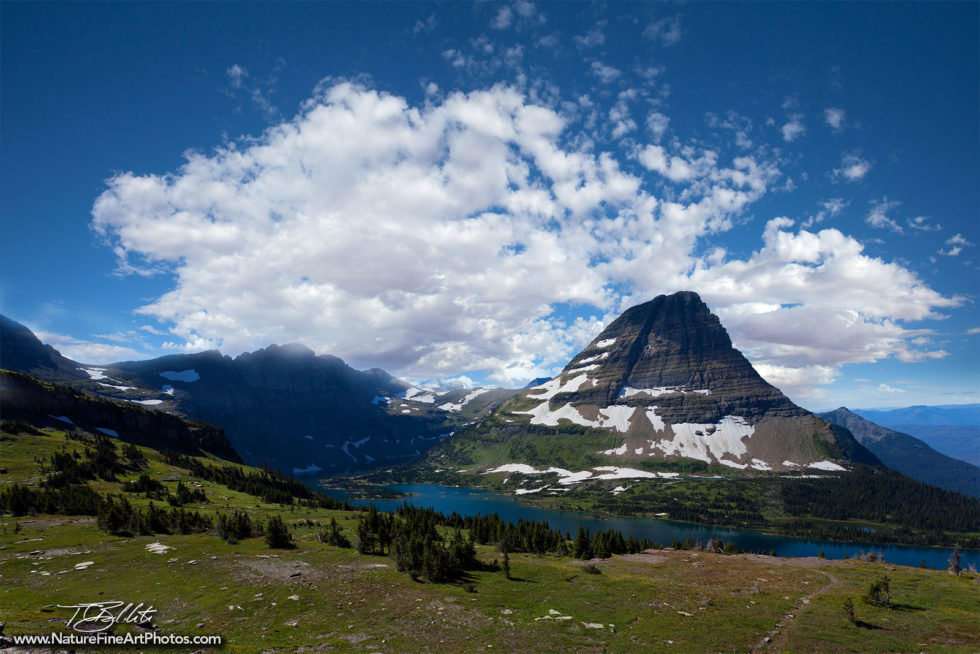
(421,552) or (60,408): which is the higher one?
(60,408)

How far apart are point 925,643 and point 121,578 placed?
60.0 metres

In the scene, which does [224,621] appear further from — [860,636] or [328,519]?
[328,519]

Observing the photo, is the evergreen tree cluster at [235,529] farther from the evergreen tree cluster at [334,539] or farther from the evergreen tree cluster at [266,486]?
the evergreen tree cluster at [266,486]

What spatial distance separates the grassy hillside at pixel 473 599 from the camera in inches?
1039

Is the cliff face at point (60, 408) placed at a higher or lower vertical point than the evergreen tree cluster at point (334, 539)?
higher

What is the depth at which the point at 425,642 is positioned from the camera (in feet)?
83.3

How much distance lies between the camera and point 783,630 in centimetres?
2902

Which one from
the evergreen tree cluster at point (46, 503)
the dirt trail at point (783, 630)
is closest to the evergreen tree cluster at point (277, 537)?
the evergreen tree cluster at point (46, 503)

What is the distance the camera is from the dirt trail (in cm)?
2603

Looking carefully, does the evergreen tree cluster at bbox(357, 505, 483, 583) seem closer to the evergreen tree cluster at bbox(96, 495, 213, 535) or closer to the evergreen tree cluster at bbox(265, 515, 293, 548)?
the evergreen tree cluster at bbox(265, 515, 293, 548)
